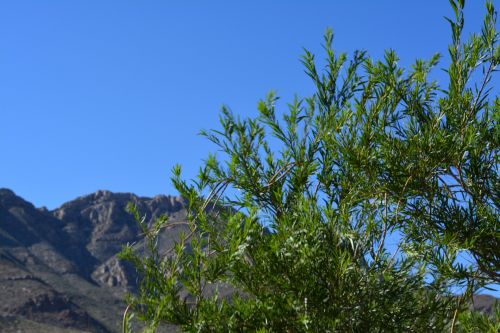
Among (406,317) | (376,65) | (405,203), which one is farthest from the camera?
(376,65)

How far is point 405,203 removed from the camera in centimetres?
788

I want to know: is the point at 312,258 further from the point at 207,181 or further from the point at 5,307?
the point at 5,307

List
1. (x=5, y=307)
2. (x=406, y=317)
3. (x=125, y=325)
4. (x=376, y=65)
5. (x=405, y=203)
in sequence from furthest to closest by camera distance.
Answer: (x=5, y=307), (x=376, y=65), (x=405, y=203), (x=406, y=317), (x=125, y=325)

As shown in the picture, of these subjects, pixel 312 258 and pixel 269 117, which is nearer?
pixel 312 258

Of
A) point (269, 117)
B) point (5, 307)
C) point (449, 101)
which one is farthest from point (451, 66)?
point (5, 307)

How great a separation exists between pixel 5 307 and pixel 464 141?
163m

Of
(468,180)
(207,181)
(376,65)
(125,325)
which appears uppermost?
(376,65)

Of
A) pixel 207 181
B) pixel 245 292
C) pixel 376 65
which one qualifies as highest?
pixel 376 65

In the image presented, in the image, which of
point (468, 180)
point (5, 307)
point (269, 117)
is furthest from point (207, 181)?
point (5, 307)

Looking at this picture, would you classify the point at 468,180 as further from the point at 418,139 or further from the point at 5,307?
the point at 5,307

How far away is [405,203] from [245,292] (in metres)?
2.14

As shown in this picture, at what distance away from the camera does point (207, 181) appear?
8102 millimetres

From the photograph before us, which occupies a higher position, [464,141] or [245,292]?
[464,141]

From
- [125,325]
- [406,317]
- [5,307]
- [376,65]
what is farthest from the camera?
[5,307]
